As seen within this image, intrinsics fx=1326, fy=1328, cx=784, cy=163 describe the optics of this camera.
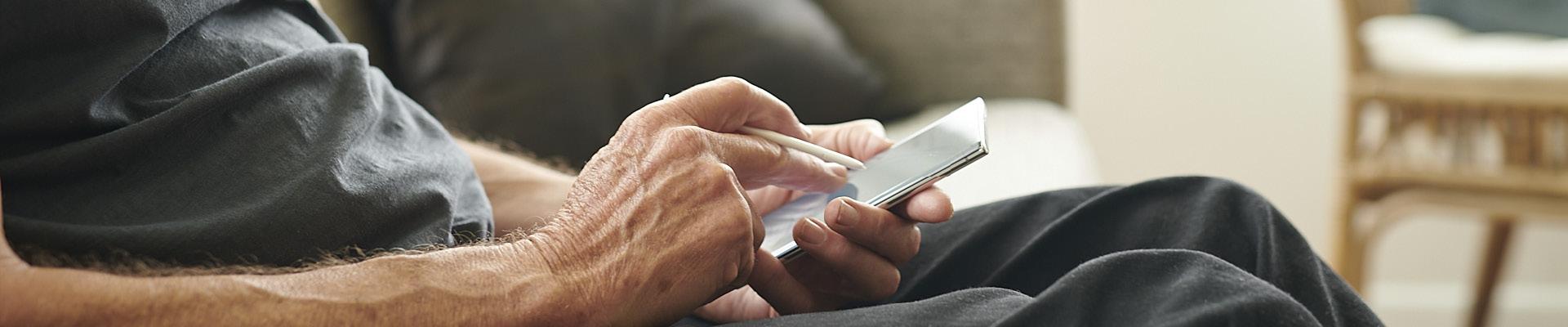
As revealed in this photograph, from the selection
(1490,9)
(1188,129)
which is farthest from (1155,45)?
(1490,9)

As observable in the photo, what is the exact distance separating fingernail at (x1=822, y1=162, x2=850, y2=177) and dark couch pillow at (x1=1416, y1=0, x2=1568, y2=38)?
4.47 feet

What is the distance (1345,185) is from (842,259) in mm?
1251

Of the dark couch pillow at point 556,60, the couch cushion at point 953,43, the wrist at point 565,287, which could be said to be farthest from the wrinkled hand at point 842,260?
the couch cushion at point 953,43

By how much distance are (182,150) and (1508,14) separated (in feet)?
5.44

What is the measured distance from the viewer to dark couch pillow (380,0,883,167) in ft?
4.25

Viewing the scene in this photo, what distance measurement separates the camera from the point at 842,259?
0.63m

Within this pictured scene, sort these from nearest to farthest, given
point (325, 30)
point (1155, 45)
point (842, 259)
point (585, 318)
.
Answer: point (585, 318) < point (842, 259) < point (325, 30) < point (1155, 45)

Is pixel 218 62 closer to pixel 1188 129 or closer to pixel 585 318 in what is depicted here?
pixel 585 318

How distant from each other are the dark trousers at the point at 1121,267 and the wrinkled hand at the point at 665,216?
0.05 metres

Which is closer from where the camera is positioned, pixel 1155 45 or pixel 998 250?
pixel 998 250

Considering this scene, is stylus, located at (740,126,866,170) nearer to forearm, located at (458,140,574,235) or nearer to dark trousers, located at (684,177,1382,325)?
dark trousers, located at (684,177,1382,325)

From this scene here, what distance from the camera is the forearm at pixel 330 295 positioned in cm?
46

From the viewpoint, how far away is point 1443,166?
157 centimetres

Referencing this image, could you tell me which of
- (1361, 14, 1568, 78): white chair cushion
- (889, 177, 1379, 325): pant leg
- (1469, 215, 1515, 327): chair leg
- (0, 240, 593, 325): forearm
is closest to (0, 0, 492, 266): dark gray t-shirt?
(0, 240, 593, 325): forearm
